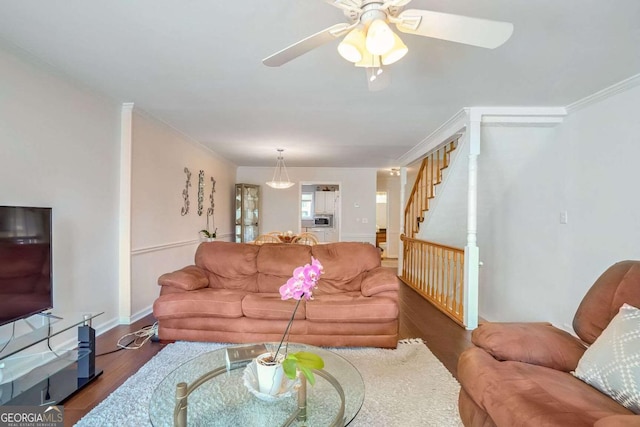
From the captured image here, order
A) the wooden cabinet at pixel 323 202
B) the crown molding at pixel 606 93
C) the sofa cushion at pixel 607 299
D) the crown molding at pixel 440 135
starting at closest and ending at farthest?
the sofa cushion at pixel 607 299, the crown molding at pixel 606 93, the crown molding at pixel 440 135, the wooden cabinet at pixel 323 202

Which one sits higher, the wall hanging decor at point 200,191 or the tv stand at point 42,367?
the wall hanging decor at point 200,191

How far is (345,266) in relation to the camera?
339 cm

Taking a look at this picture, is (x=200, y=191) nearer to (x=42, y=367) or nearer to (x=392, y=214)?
(x=42, y=367)

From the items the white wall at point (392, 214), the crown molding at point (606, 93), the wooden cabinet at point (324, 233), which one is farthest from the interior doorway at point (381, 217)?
the crown molding at point (606, 93)

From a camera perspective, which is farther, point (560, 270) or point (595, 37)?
point (560, 270)

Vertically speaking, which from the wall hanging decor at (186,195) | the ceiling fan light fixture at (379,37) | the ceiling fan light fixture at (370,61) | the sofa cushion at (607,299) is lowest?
the sofa cushion at (607,299)

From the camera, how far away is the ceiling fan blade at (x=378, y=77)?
5.49ft

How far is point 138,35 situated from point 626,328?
3.04 metres

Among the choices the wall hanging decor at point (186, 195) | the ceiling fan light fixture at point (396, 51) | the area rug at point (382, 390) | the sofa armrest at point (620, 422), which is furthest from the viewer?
the wall hanging decor at point (186, 195)

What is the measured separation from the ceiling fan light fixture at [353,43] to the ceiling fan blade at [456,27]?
179 millimetres

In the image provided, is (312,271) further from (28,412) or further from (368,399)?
(28,412)

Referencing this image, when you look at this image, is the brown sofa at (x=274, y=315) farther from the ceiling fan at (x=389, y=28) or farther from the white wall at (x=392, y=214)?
the white wall at (x=392, y=214)

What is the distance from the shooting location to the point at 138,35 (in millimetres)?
1993

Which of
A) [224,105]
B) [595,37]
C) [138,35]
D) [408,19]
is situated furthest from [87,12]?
[595,37]
